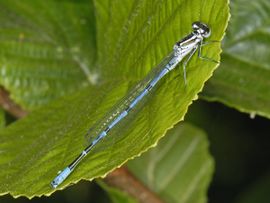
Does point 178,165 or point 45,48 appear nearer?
point 45,48

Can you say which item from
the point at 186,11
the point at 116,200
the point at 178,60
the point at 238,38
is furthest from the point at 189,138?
the point at 186,11

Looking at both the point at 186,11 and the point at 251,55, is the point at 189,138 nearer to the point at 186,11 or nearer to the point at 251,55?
the point at 251,55

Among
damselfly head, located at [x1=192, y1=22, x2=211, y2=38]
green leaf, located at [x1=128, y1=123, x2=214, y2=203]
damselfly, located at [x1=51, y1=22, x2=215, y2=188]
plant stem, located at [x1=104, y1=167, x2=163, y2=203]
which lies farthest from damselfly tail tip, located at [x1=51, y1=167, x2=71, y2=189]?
green leaf, located at [x1=128, y1=123, x2=214, y2=203]

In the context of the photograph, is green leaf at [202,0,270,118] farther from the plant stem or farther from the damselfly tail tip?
the damselfly tail tip

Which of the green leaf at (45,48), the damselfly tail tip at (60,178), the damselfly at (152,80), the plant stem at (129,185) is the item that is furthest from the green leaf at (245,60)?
the damselfly tail tip at (60,178)

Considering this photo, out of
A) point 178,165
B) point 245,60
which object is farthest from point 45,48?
point 178,165

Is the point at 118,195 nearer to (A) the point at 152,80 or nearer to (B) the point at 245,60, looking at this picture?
(A) the point at 152,80

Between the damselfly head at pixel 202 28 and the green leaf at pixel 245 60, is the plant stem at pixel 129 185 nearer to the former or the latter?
the green leaf at pixel 245 60
